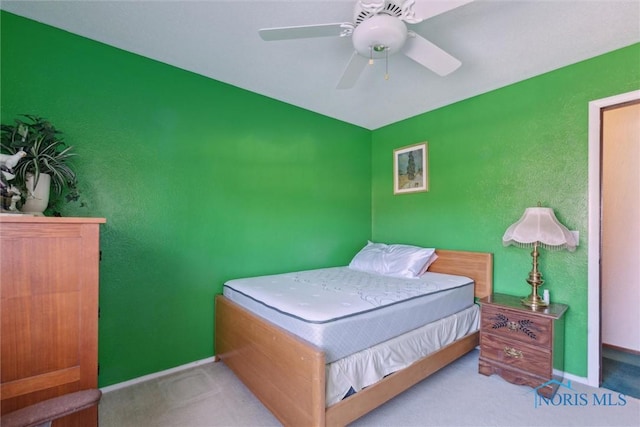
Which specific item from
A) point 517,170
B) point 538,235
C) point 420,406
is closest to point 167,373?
point 420,406

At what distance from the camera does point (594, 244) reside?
2.21 meters

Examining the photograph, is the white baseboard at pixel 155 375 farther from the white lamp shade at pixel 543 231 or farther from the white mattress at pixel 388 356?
the white lamp shade at pixel 543 231

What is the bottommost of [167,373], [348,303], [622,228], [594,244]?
[167,373]

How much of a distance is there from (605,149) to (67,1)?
470cm

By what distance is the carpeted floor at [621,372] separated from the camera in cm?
214

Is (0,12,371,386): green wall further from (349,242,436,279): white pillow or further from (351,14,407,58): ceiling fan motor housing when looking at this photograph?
(351,14,407,58): ceiling fan motor housing

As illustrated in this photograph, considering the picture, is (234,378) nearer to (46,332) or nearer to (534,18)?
(46,332)

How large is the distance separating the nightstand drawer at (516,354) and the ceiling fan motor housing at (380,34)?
90.6 inches

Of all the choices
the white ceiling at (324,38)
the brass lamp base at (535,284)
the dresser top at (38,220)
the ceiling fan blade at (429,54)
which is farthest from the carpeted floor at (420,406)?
the white ceiling at (324,38)

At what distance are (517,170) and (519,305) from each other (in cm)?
121

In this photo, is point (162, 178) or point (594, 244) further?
point (162, 178)

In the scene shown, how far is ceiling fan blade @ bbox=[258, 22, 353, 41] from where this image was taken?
1.48m

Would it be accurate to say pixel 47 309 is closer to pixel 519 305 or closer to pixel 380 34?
pixel 380 34

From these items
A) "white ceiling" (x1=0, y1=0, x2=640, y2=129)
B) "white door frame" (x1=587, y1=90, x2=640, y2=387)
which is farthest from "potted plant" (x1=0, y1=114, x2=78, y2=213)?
"white door frame" (x1=587, y1=90, x2=640, y2=387)
